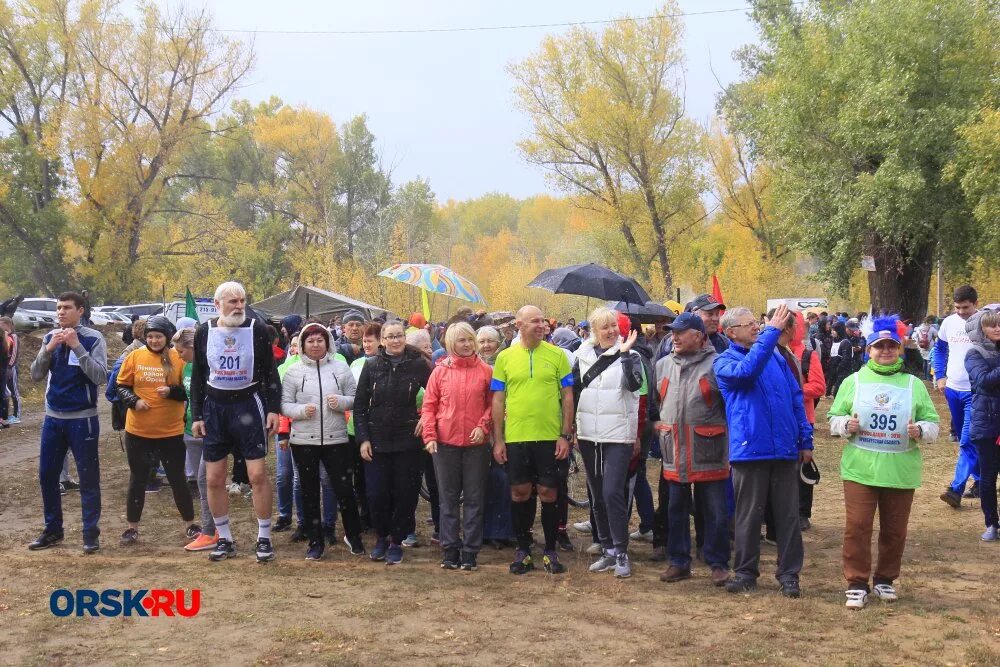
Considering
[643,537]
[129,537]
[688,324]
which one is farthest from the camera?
[643,537]

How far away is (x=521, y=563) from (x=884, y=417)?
2.65 m

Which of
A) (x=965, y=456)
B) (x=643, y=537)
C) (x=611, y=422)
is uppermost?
(x=611, y=422)

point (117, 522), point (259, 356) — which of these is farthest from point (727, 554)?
point (117, 522)

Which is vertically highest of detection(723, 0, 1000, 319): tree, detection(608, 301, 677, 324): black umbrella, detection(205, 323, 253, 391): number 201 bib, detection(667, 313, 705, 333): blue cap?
detection(723, 0, 1000, 319): tree

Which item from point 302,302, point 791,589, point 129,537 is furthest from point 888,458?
point 302,302

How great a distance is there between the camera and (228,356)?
260 inches

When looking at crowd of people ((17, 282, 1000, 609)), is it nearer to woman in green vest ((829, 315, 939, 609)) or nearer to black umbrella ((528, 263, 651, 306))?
woman in green vest ((829, 315, 939, 609))

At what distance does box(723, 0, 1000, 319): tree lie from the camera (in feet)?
68.1

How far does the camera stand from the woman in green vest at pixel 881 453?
5523 millimetres

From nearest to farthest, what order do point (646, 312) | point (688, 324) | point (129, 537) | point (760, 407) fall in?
1. point (760, 407)
2. point (688, 324)
3. point (129, 537)
4. point (646, 312)

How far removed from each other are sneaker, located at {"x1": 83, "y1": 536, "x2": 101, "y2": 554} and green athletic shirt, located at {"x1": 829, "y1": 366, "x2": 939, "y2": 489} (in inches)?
216

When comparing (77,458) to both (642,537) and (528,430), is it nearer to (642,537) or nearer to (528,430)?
(528,430)

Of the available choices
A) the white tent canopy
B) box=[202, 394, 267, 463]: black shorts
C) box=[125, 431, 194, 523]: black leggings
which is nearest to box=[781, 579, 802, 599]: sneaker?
box=[202, 394, 267, 463]: black shorts

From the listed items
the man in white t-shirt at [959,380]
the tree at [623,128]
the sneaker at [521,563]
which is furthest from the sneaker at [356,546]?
the tree at [623,128]
